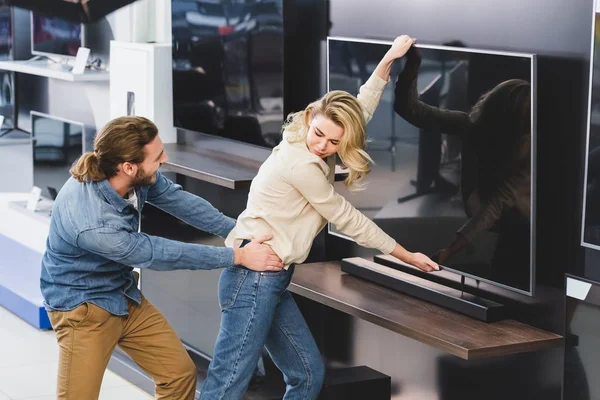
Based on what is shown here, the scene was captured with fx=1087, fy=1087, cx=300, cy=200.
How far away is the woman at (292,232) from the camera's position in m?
3.21

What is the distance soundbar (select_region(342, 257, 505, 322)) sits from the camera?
339 cm

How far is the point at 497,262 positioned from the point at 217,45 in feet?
6.42

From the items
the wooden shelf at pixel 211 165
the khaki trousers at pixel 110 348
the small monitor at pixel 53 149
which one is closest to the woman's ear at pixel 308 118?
the khaki trousers at pixel 110 348

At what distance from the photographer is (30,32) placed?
7.41 meters

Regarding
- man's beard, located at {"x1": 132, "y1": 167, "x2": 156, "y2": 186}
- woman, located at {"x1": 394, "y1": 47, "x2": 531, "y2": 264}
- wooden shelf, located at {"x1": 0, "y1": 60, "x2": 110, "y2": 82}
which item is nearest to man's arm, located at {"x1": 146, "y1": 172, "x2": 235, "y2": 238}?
man's beard, located at {"x1": 132, "y1": 167, "x2": 156, "y2": 186}

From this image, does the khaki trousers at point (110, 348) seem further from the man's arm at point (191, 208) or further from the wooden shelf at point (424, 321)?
the wooden shelf at point (424, 321)

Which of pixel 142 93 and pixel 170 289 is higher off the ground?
pixel 142 93

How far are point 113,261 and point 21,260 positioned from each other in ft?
10.7

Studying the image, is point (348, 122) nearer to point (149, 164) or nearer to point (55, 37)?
point (149, 164)

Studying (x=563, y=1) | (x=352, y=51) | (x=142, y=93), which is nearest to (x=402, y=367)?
(x=352, y=51)

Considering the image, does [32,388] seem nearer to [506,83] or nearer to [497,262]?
[497,262]

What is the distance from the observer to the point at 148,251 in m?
3.25

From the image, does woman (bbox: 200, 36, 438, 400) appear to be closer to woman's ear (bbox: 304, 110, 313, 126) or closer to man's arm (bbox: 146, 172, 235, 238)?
woman's ear (bbox: 304, 110, 313, 126)

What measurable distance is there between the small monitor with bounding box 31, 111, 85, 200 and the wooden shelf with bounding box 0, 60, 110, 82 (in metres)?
0.30
